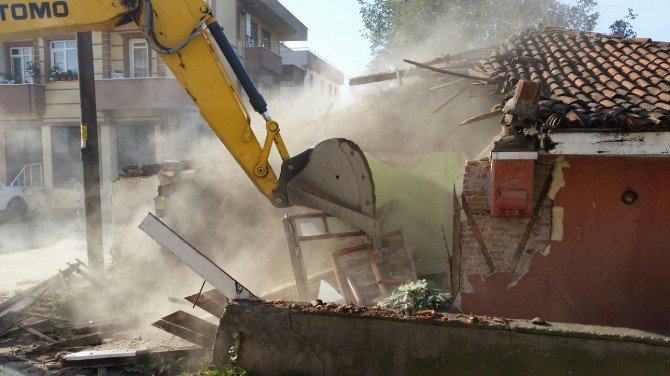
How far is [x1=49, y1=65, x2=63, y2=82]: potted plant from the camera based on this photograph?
2159 centimetres

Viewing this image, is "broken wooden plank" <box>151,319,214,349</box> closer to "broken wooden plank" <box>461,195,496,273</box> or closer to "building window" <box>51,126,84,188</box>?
"broken wooden plank" <box>461,195,496,273</box>

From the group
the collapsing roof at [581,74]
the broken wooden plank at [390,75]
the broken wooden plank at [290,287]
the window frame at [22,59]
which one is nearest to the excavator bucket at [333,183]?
the broken wooden plank at [290,287]

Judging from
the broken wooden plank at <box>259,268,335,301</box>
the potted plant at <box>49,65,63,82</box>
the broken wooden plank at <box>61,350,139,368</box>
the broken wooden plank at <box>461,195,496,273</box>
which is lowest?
the broken wooden plank at <box>61,350,139,368</box>

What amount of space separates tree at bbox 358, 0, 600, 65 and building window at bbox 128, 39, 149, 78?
1145 centimetres

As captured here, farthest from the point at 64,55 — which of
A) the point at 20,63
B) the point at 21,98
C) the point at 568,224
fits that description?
the point at 568,224

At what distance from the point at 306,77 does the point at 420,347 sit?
28214mm

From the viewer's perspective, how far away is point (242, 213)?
9.62 metres

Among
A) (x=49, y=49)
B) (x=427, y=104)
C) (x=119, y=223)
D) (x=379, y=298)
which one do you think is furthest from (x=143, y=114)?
(x=379, y=298)

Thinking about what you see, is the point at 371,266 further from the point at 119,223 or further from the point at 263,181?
the point at 119,223

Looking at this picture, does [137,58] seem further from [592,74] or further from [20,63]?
[592,74]

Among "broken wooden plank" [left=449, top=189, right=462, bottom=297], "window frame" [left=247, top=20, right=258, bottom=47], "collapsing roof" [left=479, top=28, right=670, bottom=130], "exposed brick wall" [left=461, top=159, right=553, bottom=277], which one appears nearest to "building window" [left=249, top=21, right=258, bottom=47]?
"window frame" [left=247, top=20, right=258, bottom=47]

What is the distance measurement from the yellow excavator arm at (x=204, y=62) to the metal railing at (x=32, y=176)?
18526mm

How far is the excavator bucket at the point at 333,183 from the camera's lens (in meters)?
6.27

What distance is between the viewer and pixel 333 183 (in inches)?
261
